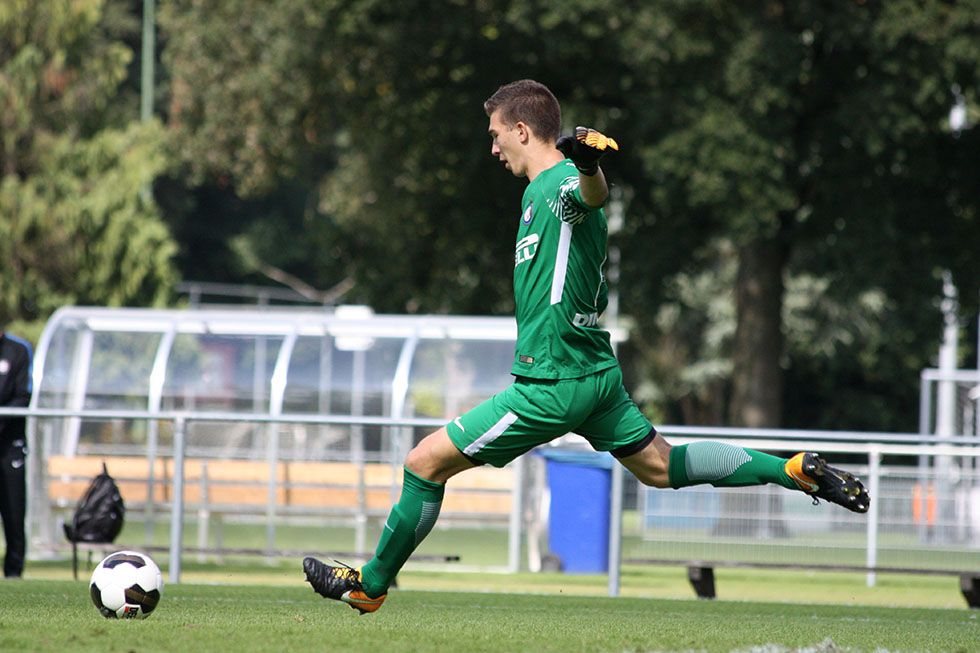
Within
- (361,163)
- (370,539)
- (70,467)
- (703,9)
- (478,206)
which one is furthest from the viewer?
(361,163)

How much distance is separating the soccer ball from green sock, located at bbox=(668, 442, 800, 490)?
2638 millimetres

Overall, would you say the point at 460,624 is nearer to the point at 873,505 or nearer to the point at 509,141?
the point at 509,141

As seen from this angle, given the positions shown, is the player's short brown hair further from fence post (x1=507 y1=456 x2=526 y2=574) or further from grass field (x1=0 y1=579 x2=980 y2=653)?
fence post (x1=507 y1=456 x2=526 y2=574)

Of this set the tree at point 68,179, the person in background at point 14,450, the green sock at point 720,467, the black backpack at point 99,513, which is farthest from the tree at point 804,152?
the tree at point 68,179

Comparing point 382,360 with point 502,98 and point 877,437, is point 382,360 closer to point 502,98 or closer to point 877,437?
point 877,437

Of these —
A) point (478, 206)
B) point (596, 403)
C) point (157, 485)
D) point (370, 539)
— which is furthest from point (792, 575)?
point (478, 206)

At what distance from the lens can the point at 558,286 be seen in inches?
247

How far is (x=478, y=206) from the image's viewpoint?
83.9ft

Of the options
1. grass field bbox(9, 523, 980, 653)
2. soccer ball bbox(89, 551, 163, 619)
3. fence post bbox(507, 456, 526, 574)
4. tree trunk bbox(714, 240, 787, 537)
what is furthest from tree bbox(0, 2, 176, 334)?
soccer ball bbox(89, 551, 163, 619)

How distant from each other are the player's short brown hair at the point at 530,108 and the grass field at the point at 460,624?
232 centimetres

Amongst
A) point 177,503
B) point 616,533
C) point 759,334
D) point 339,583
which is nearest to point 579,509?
point 616,533

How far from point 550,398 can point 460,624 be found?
5.77ft

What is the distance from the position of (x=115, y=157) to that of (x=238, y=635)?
37067 mm

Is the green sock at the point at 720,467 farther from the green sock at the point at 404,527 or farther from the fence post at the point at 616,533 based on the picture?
the fence post at the point at 616,533
